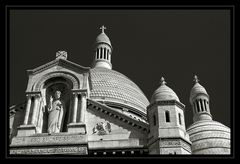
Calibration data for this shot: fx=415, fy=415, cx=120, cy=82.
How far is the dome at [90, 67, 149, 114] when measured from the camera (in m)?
36.4

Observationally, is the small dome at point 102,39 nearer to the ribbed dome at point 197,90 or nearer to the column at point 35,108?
the ribbed dome at point 197,90

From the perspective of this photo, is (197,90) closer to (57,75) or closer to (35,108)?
(57,75)

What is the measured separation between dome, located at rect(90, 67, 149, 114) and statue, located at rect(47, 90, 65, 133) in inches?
559

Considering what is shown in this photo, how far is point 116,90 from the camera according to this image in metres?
37.5

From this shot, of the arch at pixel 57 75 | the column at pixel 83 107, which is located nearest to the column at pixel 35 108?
the arch at pixel 57 75

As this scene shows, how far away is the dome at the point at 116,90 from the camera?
36.4 meters

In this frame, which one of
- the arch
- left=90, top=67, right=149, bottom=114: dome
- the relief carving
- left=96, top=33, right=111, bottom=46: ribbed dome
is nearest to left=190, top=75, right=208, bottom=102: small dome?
left=90, top=67, right=149, bottom=114: dome

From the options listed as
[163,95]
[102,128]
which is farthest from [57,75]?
[163,95]

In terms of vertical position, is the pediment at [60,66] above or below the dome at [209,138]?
above

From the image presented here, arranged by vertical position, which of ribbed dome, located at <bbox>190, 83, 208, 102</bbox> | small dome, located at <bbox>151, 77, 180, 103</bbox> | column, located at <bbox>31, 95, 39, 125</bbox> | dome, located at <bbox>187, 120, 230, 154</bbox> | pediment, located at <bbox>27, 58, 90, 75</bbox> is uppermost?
ribbed dome, located at <bbox>190, 83, 208, 102</bbox>

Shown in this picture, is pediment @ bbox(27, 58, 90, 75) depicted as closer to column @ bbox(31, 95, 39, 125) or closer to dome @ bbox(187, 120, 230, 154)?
column @ bbox(31, 95, 39, 125)

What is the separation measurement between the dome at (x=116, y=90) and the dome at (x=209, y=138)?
8160mm
